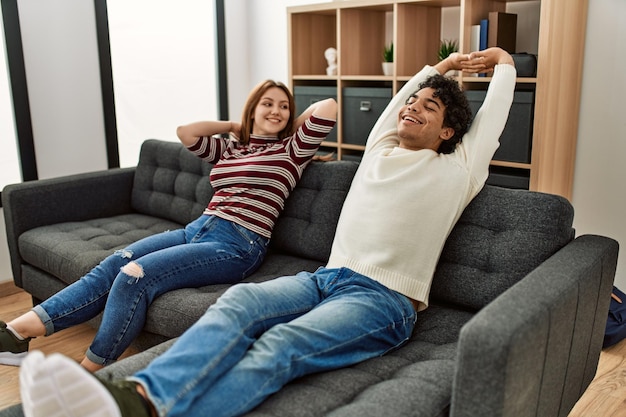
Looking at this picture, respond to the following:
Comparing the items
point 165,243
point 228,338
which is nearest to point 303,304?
point 228,338

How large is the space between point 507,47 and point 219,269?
1.65 meters

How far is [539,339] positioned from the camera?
1356 millimetres

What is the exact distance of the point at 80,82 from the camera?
3527 mm

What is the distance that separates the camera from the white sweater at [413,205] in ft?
5.95

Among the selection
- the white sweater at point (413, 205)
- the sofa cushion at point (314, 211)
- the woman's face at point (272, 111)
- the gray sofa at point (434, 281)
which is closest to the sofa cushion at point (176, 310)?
the gray sofa at point (434, 281)

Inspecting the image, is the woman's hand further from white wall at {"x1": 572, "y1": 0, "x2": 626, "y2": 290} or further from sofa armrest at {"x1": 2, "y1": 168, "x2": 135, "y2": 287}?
white wall at {"x1": 572, "y1": 0, "x2": 626, "y2": 290}

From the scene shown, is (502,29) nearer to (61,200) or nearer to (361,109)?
(361,109)

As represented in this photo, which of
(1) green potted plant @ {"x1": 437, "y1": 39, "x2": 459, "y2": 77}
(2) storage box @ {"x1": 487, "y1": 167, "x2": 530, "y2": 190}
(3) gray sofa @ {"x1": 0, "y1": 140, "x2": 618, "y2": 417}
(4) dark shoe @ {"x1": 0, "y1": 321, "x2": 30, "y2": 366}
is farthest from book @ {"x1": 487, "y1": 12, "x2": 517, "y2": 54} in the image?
(4) dark shoe @ {"x1": 0, "y1": 321, "x2": 30, "y2": 366}

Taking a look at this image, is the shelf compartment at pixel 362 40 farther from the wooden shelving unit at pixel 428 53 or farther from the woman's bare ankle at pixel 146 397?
the woman's bare ankle at pixel 146 397

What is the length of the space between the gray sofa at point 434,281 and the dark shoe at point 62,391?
0.22 metres

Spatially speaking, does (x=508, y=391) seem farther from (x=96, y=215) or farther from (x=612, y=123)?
(x=96, y=215)

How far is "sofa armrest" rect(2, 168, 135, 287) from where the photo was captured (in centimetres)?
284

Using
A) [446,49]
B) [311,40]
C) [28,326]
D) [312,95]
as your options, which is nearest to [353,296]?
[28,326]

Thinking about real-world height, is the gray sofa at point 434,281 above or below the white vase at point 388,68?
below
